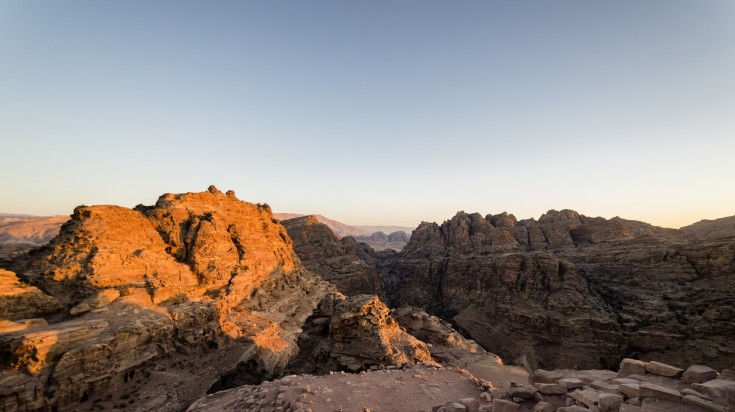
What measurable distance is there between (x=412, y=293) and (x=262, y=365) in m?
46.3

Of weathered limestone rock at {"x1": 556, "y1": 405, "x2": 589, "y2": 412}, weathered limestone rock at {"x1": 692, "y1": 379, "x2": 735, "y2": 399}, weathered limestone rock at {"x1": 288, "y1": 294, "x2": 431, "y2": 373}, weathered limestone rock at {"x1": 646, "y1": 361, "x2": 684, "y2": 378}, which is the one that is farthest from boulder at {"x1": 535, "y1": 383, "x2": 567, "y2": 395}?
weathered limestone rock at {"x1": 288, "y1": 294, "x2": 431, "y2": 373}

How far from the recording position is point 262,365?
22312 mm

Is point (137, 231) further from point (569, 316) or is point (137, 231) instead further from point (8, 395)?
point (569, 316)

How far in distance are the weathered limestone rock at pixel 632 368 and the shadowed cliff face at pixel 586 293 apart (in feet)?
117

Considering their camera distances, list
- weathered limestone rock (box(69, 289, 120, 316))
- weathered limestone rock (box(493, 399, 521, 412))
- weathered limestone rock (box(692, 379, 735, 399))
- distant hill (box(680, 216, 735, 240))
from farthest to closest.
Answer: distant hill (box(680, 216, 735, 240)) → weathered limestone rock (box(69, 289, 120, 316)) → weathered limestone rock (box(493, 399, 521, 412)) → weathered limestone rock (box(692, 379, 735, 399))

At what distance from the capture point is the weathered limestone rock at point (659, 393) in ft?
18.8

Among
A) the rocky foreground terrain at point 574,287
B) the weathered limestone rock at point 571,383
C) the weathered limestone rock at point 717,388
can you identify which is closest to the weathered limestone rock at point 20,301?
the weathered limestone rock at point 571,383

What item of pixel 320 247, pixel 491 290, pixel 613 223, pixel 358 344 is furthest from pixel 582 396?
pixel 613 223

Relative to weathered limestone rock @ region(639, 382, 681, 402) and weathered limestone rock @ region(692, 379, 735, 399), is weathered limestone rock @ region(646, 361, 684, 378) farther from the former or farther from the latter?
weathered limestone rock @ region(639, 382, 681, 402)

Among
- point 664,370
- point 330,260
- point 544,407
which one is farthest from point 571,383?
point 330,260

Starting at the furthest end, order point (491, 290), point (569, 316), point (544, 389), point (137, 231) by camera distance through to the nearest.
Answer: point (491, 290)
point (569, 316)
point (137, 231)
point (544, 389)

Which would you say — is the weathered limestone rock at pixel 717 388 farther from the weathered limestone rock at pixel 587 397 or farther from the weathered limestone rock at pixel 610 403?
the weathered limestone rock at pixel 587 397

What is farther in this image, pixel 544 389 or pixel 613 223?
pixel 613 223

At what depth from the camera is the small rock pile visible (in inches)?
222
